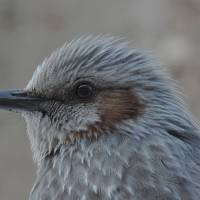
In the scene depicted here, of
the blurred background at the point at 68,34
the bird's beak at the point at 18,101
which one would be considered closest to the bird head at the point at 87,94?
the bird's beak at the point at 18,101

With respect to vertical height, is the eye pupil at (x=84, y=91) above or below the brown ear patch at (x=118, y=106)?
above

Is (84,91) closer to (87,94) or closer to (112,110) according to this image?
(87,94)

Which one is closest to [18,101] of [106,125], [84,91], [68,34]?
[84,91]

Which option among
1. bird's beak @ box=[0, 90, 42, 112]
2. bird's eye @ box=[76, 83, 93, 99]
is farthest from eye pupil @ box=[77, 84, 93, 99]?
bird's beak @ box=[0, 90, 42, 112]

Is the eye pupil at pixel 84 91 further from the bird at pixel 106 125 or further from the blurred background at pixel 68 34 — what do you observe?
the blurred background at pixel 68 34

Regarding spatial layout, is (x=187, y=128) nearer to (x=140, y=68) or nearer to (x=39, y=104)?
(x=140, y=68)

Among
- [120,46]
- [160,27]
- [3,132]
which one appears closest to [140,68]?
[120,46]

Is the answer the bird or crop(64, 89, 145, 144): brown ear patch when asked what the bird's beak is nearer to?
the bird
